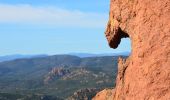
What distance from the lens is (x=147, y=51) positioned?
16.0m

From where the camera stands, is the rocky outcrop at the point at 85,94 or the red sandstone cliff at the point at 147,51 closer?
the red sandstone cliff at the point at 147,51

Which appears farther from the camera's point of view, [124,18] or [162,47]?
[124,18]

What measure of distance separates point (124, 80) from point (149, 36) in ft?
8.35

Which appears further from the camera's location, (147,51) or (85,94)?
(85,94)

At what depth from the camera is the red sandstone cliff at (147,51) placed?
15477 millimetres

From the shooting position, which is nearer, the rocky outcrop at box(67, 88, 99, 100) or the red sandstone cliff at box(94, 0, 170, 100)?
the red sandstone cliff at box(94, 0, 170, 100)

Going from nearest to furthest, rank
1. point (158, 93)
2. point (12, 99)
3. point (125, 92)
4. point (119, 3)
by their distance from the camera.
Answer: point (158, 93) → point (125, 92) → point (119, 3) → point (12, 99)

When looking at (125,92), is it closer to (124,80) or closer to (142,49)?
(124,80)

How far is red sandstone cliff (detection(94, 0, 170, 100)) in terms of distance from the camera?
609 inches

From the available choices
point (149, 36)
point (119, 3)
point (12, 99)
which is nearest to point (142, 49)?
point (149, 36)

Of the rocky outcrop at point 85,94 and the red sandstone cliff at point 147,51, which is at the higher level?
the red sandstone cliff at point 147,51

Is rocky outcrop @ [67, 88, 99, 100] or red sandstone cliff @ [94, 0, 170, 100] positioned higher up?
red sandstone cliff @ [94, 0, 170, 100]

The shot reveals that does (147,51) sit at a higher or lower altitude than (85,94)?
higher

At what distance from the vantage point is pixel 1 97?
626ft
